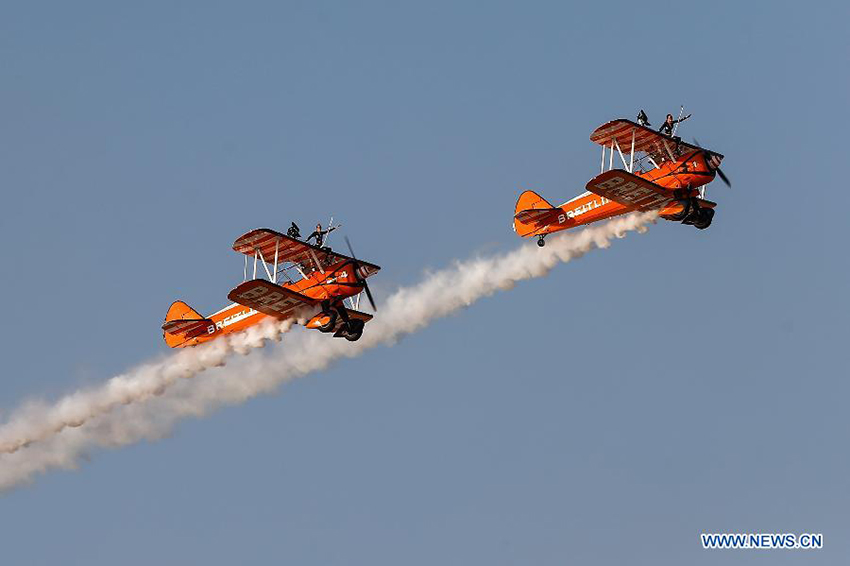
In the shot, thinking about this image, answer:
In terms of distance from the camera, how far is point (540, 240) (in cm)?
7906

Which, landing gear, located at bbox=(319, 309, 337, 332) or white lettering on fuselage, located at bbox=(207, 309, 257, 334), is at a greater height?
white lettering on fuselage, located at bbox=(207, 309, 257, 334)

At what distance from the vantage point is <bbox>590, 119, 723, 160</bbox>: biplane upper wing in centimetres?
7519

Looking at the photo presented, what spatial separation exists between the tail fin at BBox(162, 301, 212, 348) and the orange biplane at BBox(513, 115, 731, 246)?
41.1 ft

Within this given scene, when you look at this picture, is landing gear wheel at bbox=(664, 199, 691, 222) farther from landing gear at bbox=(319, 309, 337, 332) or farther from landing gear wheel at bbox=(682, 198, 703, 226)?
landing gear at bbox=(319, 309, 337, 332)

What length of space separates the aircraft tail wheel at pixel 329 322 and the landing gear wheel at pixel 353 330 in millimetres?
608

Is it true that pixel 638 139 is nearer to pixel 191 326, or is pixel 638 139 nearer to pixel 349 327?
pixel 349 327

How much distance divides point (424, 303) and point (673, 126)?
31.9ft

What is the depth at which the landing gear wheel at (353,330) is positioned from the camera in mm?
75250

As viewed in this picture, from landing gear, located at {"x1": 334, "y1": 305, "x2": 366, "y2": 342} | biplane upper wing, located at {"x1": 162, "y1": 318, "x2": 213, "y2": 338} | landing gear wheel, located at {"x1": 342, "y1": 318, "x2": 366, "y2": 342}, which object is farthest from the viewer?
biplane upper wing, located at {"x1": 162, "y1": 318, "x2": 213, "y2": 338}

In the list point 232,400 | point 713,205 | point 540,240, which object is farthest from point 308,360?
point 713,205

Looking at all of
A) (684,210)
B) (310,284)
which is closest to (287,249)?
(310,284)

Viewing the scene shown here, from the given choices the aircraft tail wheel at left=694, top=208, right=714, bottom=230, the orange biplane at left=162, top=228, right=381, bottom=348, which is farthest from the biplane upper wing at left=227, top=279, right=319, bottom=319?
the aircraft tail wheel at left=694, top=208, right=714, bottom=230

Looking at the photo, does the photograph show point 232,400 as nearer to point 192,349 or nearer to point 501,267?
point 192,349

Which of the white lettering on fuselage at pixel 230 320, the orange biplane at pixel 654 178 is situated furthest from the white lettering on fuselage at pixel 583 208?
the white lettering on fuselage at pixel 230 320
